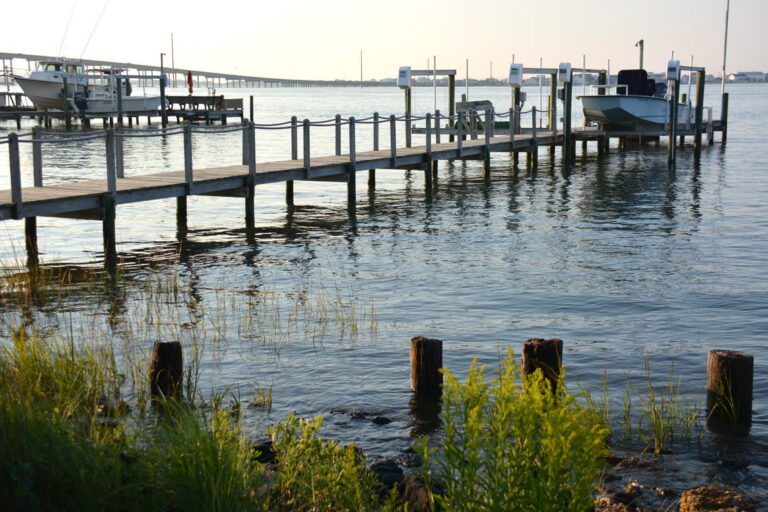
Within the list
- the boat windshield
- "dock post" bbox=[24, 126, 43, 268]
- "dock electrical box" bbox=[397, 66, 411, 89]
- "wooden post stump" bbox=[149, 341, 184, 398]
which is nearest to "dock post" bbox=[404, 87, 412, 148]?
"dock electrical box" bbox=[397, 66, 411, 89]

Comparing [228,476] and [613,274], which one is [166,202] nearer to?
[613,274]

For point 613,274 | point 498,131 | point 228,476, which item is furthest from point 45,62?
point 228,476

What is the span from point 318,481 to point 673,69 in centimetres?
2953

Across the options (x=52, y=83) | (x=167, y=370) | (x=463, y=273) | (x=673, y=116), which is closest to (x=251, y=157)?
(x=463, y=273)

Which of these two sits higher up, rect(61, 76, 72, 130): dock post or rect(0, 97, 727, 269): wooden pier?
rect(61, 76, 72, 130): dock post

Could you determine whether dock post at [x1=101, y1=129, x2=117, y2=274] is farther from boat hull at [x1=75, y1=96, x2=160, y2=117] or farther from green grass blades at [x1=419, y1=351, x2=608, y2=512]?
boat hull at [x1=75, y1=96, x2=160, y2=117]

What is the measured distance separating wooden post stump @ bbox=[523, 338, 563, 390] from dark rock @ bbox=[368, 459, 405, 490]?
1.69m

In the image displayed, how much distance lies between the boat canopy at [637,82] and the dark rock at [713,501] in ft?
106

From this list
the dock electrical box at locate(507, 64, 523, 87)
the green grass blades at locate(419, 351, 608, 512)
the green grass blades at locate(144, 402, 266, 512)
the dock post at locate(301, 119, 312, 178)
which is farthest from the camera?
the dock electrical box at locate(507, 64, 523, 87)

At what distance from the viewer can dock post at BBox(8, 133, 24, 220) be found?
1370 centimetres

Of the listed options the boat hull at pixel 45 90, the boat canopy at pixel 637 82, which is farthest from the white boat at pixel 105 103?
the boat canopy at pixel 637 82

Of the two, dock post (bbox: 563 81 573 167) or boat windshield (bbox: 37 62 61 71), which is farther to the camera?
boat windshield (bbox: 37 62 61 71)

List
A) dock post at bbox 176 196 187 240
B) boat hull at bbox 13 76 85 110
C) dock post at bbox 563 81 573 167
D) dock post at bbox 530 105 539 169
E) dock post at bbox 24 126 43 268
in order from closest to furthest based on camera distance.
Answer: dock post at bbox 24 126 43 268, dock post at bbox 176 196 187 240, dock post at bbox 530 105 539 169, dock post at bbox 563 81 573 167, boat hull at bbox 13 76 85 110

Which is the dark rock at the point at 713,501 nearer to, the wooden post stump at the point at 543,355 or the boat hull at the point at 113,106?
the wooden post stump at the point at 543,355
